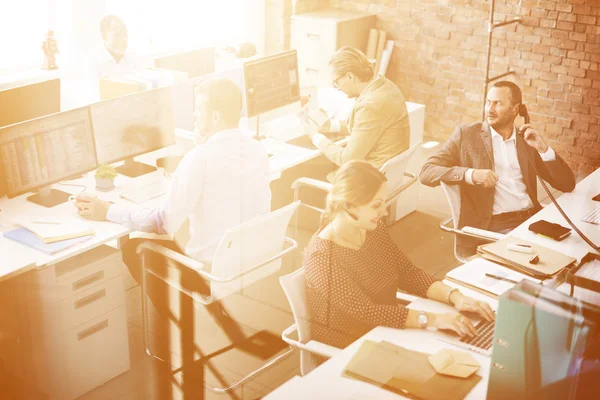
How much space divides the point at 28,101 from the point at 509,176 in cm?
253

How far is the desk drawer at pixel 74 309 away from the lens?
304cm

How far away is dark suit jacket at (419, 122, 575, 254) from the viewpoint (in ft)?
11.7

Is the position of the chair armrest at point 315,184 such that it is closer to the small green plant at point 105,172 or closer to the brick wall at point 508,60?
the small green plant at point 105,172

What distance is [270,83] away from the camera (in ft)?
14.9

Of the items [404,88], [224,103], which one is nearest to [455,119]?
[404,88]

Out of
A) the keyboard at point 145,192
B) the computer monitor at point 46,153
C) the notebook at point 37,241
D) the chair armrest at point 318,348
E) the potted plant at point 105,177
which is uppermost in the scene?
the computer monitor at point 46,153

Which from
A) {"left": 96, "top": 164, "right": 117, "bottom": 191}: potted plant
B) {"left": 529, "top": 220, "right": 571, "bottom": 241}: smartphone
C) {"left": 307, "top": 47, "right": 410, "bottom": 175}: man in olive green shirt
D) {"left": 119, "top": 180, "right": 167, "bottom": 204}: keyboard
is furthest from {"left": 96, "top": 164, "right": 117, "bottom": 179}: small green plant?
{"left": 529, "top": 220, "right": 571, "bottom": 241}: smartphone

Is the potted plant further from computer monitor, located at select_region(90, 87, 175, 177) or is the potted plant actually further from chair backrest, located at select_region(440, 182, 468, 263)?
chair backrest, located at select_region(440, 182, 468, 263)

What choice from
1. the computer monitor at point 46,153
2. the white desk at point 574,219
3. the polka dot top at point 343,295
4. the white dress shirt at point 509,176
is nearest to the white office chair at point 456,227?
the white desk at point 574,219

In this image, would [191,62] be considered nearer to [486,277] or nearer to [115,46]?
[115,46]

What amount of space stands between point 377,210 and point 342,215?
0.41 ft

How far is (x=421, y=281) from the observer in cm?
274

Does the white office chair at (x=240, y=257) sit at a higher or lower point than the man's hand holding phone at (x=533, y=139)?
lower

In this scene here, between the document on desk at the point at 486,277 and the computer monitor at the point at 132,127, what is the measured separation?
6.31 ft
